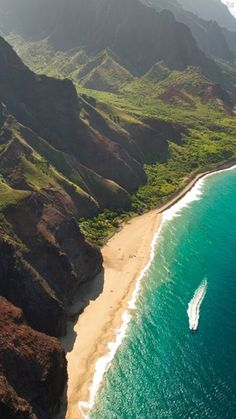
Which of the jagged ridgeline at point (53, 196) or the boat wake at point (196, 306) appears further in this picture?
the boat wake at point (196, 306)

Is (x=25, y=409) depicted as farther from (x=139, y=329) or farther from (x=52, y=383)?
(x=139, y=329)

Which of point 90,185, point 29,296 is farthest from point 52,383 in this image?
point 90,185

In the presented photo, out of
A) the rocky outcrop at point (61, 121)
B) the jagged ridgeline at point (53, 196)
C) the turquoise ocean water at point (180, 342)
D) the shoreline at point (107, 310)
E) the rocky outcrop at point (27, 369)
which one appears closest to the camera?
the rocky outcrop at point (27, 369)

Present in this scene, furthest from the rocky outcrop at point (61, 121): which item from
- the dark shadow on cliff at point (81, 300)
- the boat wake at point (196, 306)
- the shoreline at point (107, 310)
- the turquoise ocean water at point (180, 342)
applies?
the boat wake at point (196, 306)

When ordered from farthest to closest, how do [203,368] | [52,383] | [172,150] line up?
[172,150], [203,368], [52,383]

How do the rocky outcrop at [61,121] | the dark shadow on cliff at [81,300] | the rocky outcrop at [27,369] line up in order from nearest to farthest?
the rocky outcrop at [27,369], the dark shadow on cliff at [81,300], the rocky outcrop at [61,121]

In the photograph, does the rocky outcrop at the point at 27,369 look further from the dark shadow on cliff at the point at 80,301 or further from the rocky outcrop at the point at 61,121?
the rocky outcrop at the point at 61,121
